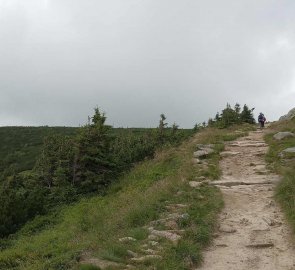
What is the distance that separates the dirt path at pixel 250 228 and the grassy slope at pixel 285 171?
28cm

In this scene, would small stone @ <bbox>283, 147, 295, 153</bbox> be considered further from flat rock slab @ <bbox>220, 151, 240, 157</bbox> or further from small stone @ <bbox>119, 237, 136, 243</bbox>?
small stone @ <bbox>119, 237, 136, 243</bbox>

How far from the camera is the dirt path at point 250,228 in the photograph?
30.0ft

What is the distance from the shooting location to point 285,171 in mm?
15164

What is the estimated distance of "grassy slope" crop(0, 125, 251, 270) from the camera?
9.35m

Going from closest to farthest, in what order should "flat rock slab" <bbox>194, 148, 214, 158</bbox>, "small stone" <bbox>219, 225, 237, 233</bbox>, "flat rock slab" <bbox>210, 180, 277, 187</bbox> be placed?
1. "small stone" <bbox>219, 225, 237, 233</bbox>
2. "flat rock slab" <bbox>210, 180, 277, 187</bbox>
3. "flat rock slab" <bbox>194, 148, 214, 158</bbox>

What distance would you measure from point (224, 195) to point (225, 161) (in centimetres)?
537

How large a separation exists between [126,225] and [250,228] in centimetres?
324

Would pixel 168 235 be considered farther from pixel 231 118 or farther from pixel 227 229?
pixel 231 118

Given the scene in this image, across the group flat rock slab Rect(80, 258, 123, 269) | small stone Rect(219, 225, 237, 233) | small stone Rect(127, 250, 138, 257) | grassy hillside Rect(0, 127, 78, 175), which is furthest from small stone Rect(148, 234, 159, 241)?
grassy hillside Rect(0, 127, 78, 175)

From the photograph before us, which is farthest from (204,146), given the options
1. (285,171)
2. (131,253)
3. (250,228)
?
(131,253)

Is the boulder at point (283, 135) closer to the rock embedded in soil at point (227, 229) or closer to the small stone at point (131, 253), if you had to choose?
the rock embedded in soil at point (227, 229)

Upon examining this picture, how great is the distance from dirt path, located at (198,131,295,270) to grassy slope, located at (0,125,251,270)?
1.33ft

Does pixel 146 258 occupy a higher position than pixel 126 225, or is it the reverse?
pixel 126 225

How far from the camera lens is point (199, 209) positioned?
39.9ft
